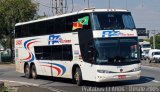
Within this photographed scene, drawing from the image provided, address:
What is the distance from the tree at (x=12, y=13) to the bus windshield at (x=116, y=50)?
41.2 metres

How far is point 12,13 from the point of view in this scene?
61.4 m

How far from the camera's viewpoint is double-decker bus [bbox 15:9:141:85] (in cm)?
2061

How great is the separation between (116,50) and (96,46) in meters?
0.97

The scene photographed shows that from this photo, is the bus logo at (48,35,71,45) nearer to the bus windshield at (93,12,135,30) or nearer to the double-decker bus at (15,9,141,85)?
the double-decker bus at (15,9,141,85)

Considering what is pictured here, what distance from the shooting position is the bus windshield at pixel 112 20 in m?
21.1

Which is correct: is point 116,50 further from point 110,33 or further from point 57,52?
point 57,52

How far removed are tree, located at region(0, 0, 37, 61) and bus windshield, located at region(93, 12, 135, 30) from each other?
40.4 meters

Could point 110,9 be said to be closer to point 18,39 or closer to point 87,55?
point 87,55

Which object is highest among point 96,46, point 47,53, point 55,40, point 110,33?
point 110,33

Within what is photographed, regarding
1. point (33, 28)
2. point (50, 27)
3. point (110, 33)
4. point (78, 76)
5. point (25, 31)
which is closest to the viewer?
point (110, 33)

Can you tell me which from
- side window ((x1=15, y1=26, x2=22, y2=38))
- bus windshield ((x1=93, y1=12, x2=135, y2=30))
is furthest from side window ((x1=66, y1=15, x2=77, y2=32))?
side window ((x1=15, y1=26, x2=22, y2=38))

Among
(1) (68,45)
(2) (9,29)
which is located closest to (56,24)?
(1) (68,45)

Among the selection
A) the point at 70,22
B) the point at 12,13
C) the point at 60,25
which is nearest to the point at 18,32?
the point at 60,25

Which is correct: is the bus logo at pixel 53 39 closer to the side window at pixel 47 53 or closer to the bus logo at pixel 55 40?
the bus logo at pixel 55 40
